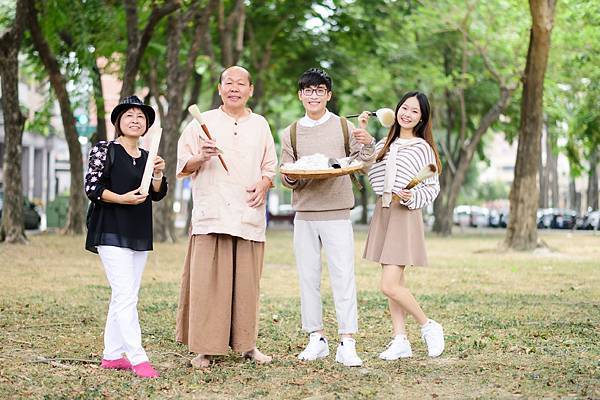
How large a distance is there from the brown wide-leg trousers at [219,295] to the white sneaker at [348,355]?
0.63 meters

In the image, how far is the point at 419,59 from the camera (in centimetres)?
3541

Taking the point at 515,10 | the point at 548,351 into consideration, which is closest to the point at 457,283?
the point at 548,351

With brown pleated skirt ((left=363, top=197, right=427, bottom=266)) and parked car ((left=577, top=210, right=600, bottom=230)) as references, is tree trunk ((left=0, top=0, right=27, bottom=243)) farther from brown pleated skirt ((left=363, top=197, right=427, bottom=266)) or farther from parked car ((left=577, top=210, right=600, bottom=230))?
parked car ((left=577, top=210, right=600, bottom=230))

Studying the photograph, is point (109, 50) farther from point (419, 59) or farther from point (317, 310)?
point (317, 310)

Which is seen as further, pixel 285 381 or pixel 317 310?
pixel 317 310

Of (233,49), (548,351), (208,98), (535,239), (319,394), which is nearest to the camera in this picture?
(319,394)

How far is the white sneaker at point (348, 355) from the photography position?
7.61 meters

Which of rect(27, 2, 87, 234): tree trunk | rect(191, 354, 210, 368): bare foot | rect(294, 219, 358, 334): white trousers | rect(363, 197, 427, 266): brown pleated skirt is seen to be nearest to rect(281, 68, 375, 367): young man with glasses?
rect(294, 219, 358, 334): white trousers

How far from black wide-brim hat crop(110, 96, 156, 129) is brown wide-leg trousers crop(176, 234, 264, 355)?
2.96ft

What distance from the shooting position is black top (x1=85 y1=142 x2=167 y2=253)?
7207 millimetres

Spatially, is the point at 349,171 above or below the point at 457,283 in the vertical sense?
above

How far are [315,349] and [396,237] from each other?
40.0 inches

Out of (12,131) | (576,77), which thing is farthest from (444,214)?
(12,131)

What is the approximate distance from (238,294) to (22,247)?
567 inches
